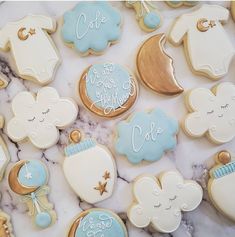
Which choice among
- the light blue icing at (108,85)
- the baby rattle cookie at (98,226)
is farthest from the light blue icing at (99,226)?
the light blue icing at (108,85)

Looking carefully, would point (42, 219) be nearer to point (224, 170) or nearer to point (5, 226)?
point (5, 226)

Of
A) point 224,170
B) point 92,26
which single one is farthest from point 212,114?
point 92,26

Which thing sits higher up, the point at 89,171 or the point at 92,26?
the point at 92,26

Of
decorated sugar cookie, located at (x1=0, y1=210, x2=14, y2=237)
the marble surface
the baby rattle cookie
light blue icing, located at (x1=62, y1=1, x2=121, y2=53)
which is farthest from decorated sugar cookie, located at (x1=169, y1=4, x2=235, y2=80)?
decorated sugar cookie, located at (x1=0, y1=210, x2=14, y2=237)

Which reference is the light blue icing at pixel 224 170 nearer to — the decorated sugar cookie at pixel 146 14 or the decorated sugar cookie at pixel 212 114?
the decorated sugar cookie at pixel 212 114

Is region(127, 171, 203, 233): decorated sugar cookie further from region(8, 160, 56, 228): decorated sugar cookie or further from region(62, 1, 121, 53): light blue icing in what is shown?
region(62, 1, 121, 53): light blue icing

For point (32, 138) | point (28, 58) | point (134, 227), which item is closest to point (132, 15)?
point (28, 58)
